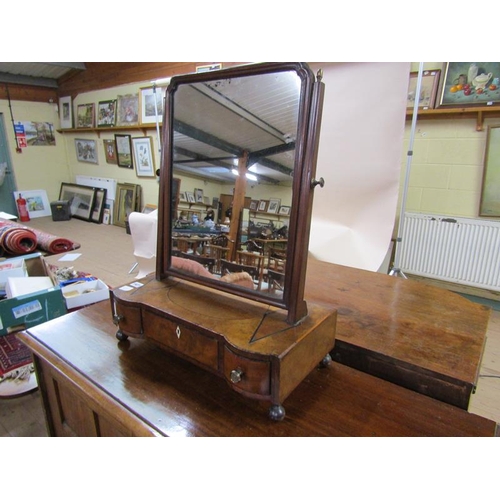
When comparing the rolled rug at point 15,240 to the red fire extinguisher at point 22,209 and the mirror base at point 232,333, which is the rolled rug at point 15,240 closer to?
the mirror base at point 232,333

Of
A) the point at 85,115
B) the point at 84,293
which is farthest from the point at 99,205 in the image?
the point at 84,293

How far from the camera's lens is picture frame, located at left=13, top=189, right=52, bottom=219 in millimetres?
5516

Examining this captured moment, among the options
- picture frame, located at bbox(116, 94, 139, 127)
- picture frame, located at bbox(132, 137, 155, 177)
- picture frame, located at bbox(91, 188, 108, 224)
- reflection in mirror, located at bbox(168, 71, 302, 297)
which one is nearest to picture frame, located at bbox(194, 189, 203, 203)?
reflection in mirror, located at bbox(168, 71, 302, 297)

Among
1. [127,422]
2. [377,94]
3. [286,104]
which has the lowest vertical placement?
[127,422]

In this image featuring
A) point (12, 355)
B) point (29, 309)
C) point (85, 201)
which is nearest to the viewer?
point (29, 309)

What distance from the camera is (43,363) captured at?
0.91m

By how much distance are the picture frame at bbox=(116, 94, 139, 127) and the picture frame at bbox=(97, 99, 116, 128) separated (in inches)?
4.9

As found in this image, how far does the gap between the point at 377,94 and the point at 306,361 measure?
199cm

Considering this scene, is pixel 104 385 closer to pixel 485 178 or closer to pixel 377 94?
pixel 377 94

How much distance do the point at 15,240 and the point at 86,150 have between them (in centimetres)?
390

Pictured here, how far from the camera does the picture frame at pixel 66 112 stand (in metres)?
5.58

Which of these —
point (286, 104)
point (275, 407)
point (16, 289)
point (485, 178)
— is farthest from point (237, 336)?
point (485, 178)

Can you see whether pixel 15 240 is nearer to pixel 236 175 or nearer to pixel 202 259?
pixel 202 259

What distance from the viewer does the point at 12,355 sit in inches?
65.6
